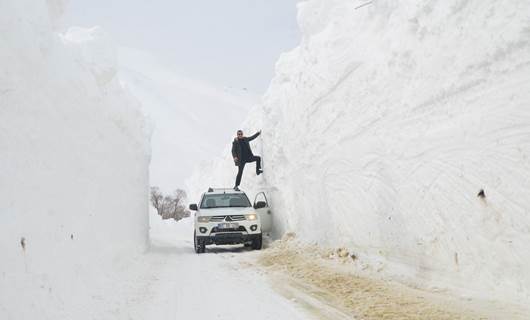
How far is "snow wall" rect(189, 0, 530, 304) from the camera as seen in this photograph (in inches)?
241

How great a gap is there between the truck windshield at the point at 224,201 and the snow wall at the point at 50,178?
148 inches

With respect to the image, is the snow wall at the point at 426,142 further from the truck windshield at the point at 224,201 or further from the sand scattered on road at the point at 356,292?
the truck windshield at the point at 224,201

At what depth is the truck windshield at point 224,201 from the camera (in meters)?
15.1

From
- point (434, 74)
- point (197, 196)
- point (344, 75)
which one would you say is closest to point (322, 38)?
point (344, 75)

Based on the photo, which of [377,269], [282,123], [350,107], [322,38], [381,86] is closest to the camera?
[377,269]

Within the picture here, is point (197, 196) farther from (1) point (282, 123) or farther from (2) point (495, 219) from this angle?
(2) point (495, 219)

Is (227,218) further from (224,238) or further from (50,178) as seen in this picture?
(50,178)

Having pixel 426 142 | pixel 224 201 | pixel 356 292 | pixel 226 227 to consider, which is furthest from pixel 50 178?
pixel 224 201

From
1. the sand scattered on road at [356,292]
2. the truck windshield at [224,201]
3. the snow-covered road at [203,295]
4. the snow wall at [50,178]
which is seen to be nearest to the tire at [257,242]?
the truck windshield at [224,201]

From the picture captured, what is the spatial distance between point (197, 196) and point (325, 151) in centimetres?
2551

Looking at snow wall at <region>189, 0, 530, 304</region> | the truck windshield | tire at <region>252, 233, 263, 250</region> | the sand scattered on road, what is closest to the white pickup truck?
tire at <region>252, 233, 263, 250</region>

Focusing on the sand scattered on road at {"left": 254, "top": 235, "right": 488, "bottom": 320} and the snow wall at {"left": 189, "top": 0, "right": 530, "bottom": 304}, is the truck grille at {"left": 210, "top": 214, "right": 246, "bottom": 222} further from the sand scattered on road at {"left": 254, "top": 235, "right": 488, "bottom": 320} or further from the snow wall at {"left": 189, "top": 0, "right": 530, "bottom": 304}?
the sand scattered on road at {"left": 254, "top": 235, "right": 488, "bottom": 320}

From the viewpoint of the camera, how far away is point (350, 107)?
422 inches

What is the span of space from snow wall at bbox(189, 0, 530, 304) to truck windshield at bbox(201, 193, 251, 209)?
2560mm
